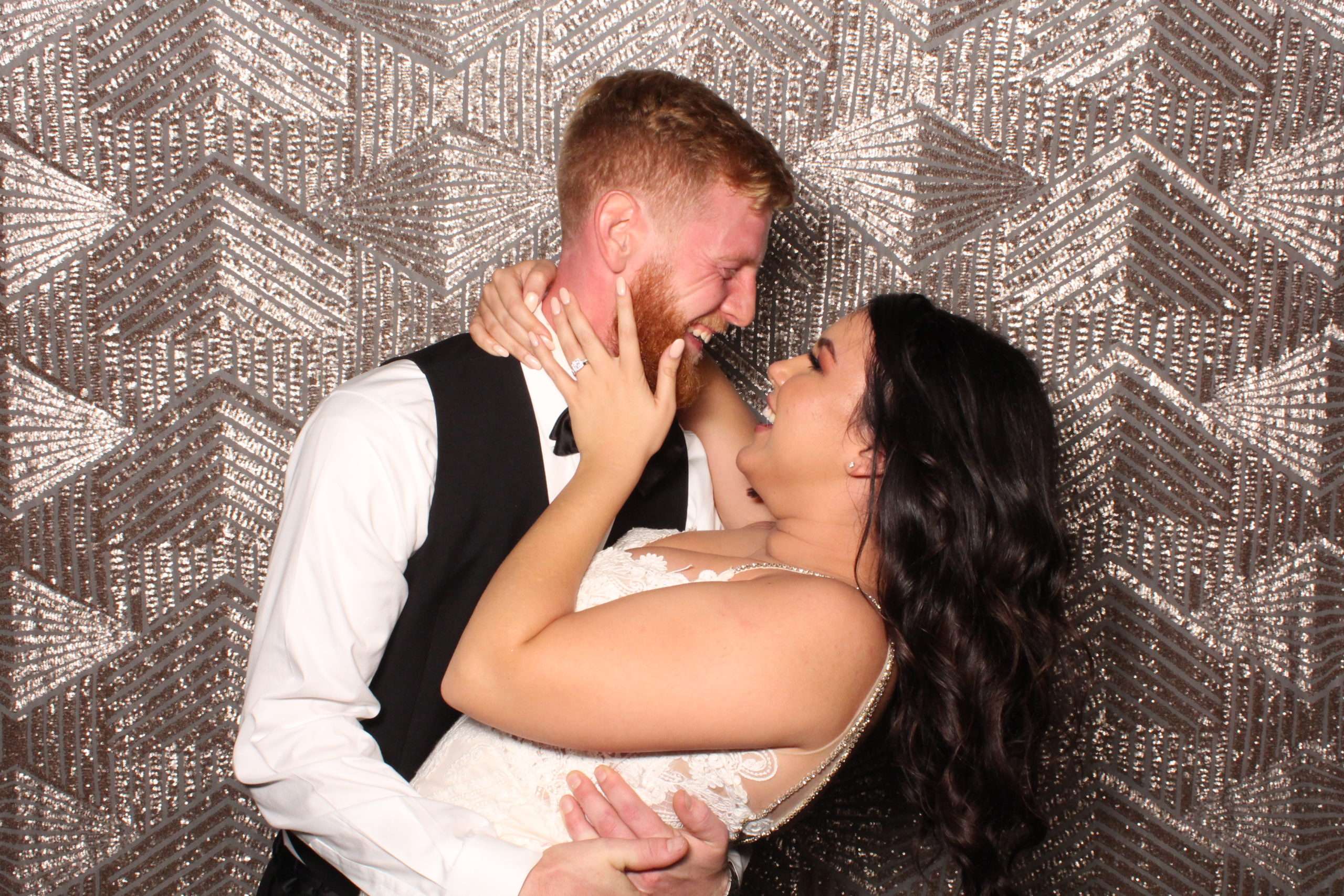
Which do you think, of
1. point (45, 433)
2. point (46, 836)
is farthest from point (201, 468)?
point (46, 836)

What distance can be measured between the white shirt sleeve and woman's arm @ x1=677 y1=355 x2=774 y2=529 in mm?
555

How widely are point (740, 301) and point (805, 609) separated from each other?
58 cm

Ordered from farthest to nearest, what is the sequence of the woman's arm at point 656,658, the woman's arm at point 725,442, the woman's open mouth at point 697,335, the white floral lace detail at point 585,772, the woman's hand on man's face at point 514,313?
the woman's arm at point 725,442
the woman's open mouth at point 697,335
the woman's hand on man's face at point 514,313
the white floral lace detail at point 585,772
the woman's arm at point 656,658

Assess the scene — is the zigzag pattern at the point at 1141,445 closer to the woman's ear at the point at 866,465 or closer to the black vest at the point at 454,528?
the woman's ear at the point at 866,465

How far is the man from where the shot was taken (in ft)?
3.75

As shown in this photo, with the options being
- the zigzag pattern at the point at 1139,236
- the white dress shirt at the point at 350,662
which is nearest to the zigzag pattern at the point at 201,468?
the white dress shirt at the point at 350,662

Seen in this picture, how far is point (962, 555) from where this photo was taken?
1.25 m

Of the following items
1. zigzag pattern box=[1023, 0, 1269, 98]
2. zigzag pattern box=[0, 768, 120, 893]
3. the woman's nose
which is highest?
zigzag pattern box=[1023, 0, 1269, 98]

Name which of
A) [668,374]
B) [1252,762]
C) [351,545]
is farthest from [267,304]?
[1252,762]

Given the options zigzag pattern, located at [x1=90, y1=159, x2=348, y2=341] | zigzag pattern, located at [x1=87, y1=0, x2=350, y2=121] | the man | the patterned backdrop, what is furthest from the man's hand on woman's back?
zigzag pattern, located at [x1=87, y1=0, x2=350, y2=121]

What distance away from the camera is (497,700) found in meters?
1.08

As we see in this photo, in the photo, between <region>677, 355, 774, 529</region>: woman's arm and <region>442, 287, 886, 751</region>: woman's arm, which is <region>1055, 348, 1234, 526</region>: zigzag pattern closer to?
<region>677, 355, 774, 529</region>: woman's arm

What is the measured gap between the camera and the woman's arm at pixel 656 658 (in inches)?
42.5

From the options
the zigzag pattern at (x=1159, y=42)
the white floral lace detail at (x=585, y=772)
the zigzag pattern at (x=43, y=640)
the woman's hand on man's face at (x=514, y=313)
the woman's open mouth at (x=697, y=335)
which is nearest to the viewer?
the white floral lace detail at (x=585, y=772)
